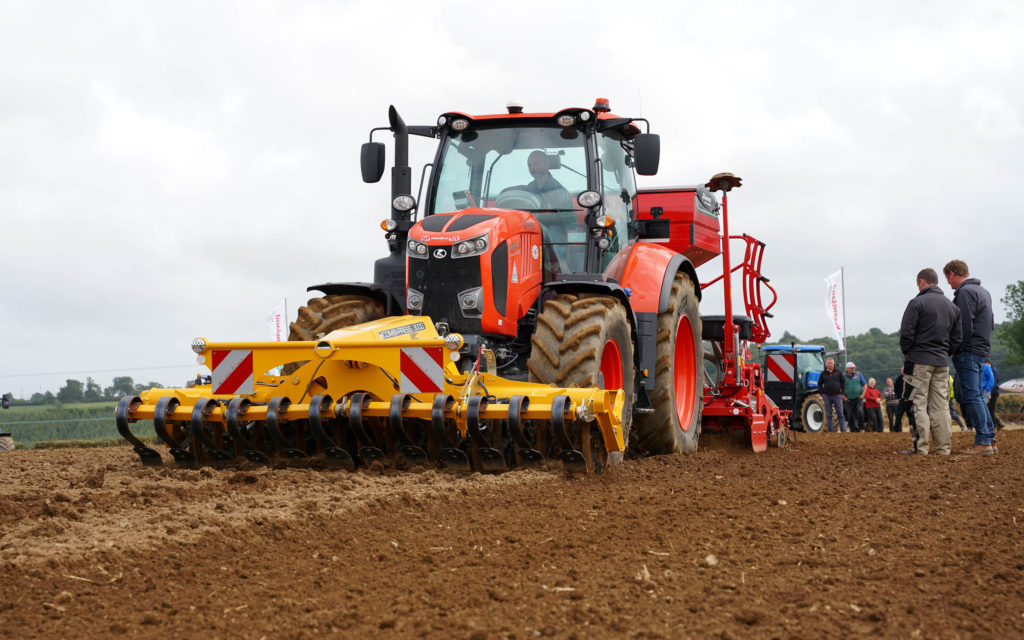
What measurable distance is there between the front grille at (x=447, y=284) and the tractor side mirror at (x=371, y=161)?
1.10 meters

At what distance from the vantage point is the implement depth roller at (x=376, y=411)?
6211 mm

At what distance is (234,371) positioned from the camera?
22.6ft

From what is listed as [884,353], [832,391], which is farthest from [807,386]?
[884,353]

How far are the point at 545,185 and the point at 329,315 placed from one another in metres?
2.01

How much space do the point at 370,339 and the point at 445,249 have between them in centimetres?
94

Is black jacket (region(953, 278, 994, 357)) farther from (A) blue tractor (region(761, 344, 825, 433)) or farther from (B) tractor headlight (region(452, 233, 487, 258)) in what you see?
(A) blue tractor (region(761, 344, 825, 433))

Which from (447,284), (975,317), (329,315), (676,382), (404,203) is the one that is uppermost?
(404,203)

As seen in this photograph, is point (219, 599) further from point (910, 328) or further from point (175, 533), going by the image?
point (910, 328)

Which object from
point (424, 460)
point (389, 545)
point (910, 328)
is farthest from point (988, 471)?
point (389, 545)

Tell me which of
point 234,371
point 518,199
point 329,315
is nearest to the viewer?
point 234,371

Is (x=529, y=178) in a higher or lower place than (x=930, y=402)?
higher

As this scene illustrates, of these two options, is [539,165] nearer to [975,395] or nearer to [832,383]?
[975,395]

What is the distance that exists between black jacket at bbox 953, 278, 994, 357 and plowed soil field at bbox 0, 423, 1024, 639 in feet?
10.1

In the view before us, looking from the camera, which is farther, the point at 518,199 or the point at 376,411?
the point at 518,199
